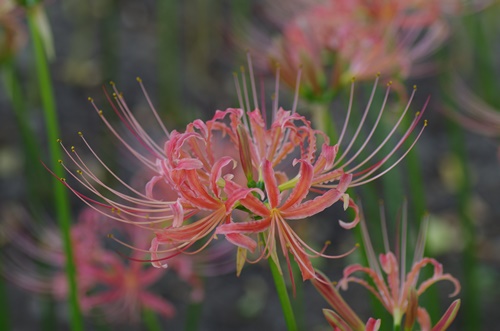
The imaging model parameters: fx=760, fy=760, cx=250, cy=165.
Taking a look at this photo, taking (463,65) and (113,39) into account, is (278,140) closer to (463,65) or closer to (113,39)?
(113,39)

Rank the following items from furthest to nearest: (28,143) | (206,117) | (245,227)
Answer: (206,117)
(28,143)
(245,227)

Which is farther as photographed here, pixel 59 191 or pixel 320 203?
pixel 59 191

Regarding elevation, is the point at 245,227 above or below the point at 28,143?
below

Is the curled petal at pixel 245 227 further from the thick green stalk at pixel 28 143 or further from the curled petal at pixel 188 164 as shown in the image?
the thick green stalk at pixel 28 143

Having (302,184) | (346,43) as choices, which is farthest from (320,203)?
(346,43)

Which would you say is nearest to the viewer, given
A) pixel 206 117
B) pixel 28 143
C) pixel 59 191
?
pixel 59 191

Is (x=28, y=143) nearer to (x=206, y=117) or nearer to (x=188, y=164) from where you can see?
(x=188, y=164)

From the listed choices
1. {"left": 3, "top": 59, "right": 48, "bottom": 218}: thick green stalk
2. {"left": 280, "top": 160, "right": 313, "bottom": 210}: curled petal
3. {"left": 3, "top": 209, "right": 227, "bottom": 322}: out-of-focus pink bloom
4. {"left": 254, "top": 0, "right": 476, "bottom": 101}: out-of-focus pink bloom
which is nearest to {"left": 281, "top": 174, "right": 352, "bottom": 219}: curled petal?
{"left": 280, "top": 160, "right": 313, "bottom": 210}: curled petal

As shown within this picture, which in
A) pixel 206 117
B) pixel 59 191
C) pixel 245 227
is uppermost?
pixel 206 117

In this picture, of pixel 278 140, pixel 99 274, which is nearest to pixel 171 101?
pixel 99 274
